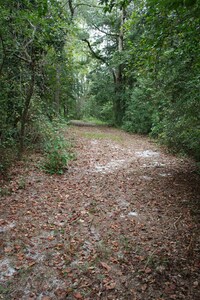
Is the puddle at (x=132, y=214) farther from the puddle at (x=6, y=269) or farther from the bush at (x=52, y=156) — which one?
the bush at (x=52, y=156)

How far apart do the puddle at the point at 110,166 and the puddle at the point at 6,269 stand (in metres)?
4.22

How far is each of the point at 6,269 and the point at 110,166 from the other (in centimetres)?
495

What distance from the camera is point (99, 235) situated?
3859 millimetres

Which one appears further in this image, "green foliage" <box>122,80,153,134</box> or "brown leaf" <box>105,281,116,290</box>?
"green foliage" <box>122,80,153,134</box>

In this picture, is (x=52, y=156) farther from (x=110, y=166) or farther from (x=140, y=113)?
(x=140, y=113)

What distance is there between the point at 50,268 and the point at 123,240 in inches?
51.9

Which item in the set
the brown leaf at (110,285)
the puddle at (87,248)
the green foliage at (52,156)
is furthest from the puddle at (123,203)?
the green foliage at (52,156)

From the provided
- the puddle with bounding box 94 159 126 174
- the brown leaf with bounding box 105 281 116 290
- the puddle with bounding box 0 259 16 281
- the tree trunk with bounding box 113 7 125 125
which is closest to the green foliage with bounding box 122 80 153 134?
the tree trunk with bounding box 113 7 125 125

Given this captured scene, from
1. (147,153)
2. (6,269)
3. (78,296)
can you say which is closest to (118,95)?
(147,153)

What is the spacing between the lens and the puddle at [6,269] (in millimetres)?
→ 2912

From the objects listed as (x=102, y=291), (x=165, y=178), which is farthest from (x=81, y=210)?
(x=165, y=178)

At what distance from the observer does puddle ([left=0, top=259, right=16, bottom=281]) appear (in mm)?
2912

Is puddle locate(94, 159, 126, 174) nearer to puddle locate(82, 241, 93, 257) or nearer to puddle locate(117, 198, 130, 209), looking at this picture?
puddle locate(117, 198, 130, 209)

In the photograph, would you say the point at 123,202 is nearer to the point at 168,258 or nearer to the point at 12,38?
the point at 168,258
